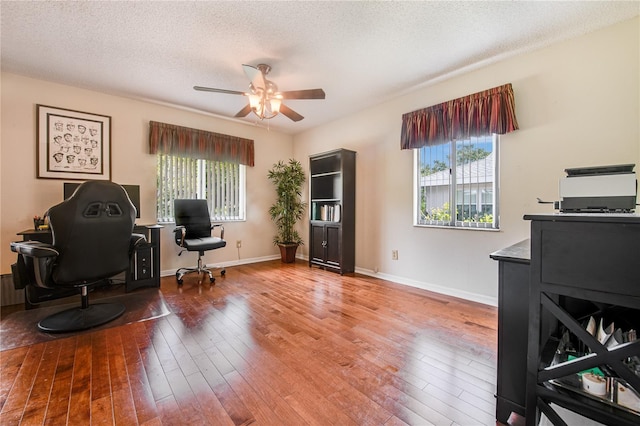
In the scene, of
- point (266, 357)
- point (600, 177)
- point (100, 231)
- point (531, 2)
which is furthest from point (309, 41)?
point (266, 357)

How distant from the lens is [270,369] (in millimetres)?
1675

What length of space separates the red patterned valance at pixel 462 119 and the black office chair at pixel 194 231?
2953mm

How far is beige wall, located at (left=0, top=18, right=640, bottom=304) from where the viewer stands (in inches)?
86.6

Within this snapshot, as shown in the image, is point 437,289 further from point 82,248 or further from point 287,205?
point 82,248

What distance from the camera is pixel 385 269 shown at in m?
3.77

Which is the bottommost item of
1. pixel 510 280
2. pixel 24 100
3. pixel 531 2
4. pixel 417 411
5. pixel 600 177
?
pixel 417 411

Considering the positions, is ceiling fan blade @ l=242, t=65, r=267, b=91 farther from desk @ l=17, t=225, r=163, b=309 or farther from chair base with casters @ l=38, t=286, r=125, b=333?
chair base with casters @ l=38, t=286, r=125, b=333

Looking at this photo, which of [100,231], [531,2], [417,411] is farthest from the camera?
[100,231]

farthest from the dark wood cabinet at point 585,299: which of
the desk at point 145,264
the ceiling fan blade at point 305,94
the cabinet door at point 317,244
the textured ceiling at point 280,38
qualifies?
the desk at point 145,264

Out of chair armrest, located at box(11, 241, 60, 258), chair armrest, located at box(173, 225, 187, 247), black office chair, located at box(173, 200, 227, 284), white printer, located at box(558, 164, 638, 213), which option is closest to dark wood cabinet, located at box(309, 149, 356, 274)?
black office chair, located at box(173, 200, 227, 284)

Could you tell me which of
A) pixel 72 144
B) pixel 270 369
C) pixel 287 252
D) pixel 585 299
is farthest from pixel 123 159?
pixel 585 299

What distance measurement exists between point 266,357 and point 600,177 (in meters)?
2.10

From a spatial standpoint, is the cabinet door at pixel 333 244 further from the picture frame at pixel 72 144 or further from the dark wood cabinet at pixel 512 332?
the picture frame at pixel 72 144

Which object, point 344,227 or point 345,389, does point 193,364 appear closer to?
point 345,389
